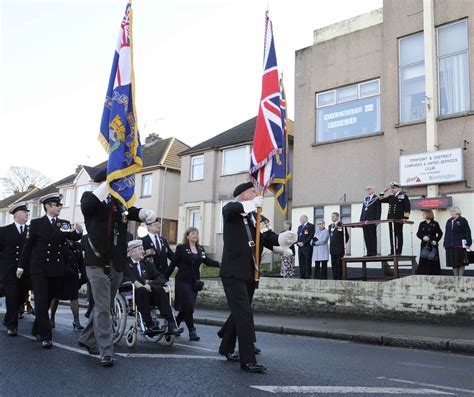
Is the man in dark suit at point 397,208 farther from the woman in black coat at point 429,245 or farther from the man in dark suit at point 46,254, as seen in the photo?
the man in dark suit at point 46,254

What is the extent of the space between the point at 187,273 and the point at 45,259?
2.46 m

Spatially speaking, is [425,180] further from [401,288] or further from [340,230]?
[401,288]

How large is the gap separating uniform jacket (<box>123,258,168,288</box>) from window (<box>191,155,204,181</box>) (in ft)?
76.5

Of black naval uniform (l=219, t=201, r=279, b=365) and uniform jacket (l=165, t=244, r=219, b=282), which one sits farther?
uniform jacket (l=165, t=244, r=219, b=282)

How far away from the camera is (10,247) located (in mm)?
9797

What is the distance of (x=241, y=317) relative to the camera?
20.6 feet

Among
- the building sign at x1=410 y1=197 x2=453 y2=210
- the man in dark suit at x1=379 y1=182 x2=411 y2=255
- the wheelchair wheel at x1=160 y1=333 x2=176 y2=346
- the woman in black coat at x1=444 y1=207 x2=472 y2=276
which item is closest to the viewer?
the wheelchair wheel at x1=160 y1=333 x2=176 y2=346

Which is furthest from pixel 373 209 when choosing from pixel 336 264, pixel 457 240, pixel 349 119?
pixel 349 119

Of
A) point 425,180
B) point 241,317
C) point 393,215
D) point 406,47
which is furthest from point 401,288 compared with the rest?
point 406,47

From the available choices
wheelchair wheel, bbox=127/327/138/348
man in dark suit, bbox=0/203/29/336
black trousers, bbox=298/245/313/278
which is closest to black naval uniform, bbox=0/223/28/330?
man in dark suit, bbox=0/203/29/336

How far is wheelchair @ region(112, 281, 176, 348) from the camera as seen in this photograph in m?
8.17

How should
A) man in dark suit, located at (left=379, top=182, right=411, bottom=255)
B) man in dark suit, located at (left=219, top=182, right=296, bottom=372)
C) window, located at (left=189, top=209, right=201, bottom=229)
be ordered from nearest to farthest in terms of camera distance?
man in dark suit, located at (left=219, top=182, right=296, bottom=372), man in dark suit, located at (left=379, top=182, right=411, bottom=255), window, located at (left=189, top=209, right=201, bottom=229)

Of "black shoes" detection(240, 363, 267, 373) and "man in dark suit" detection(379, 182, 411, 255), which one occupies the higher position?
"man in dark suit" detection(379, 182, 411, 255)

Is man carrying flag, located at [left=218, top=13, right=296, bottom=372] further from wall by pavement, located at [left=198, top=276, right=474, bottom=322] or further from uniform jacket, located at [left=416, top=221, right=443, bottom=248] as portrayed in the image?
uniform jacket, located at [left=416, top=221, right=443, bottom=248]
